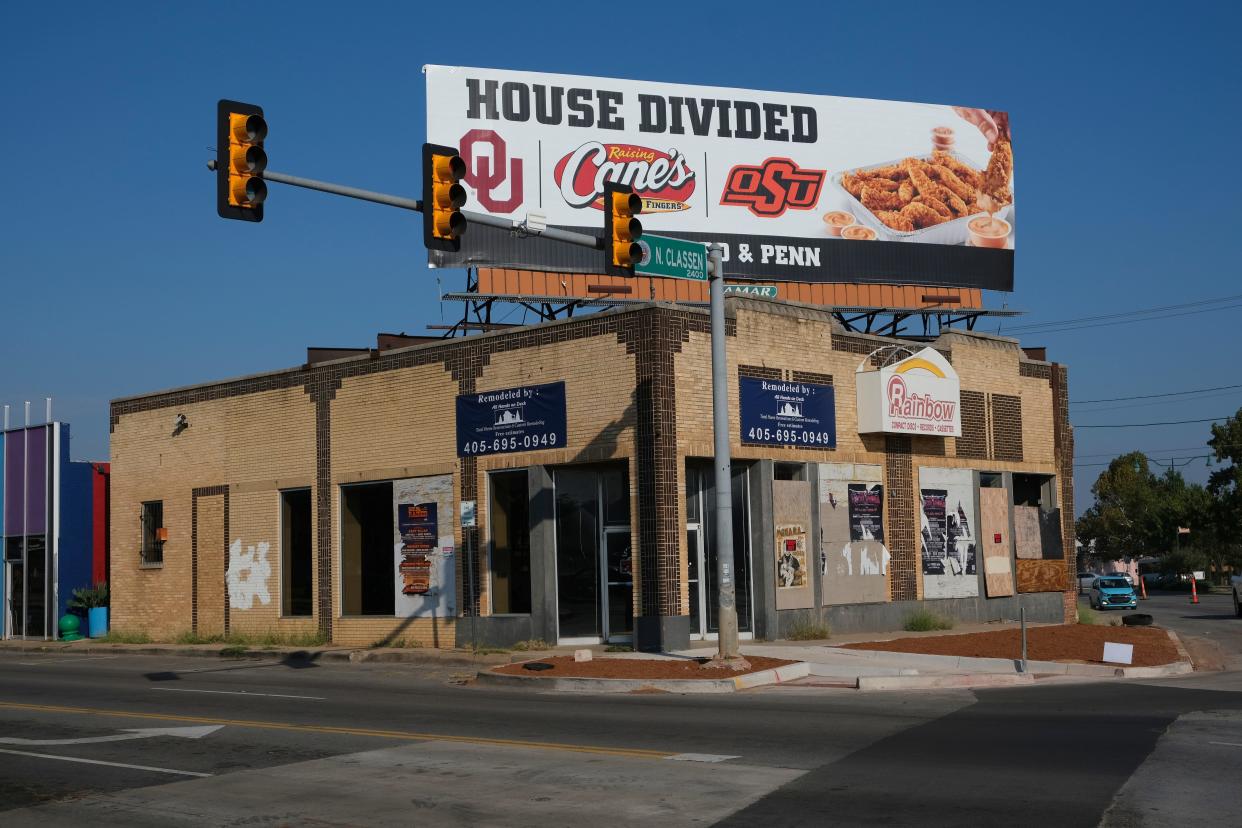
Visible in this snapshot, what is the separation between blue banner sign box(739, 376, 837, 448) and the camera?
90.1 ft

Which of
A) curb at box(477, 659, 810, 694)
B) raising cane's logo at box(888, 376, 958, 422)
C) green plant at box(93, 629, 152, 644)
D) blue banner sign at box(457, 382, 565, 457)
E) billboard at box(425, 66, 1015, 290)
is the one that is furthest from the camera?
green plant at box(93, 629, 152, 644)

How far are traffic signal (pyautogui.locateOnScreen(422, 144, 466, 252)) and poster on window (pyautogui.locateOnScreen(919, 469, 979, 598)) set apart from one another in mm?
18773

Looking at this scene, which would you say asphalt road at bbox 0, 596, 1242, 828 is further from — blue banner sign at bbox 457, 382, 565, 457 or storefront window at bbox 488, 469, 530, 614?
blue banner sign at bbox 457, 382, 565, 457

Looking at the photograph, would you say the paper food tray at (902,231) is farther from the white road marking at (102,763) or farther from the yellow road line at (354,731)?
the white road marking at (102,763)

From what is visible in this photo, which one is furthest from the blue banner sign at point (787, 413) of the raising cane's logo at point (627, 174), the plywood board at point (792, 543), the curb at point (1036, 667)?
the raising cane's logo at point (627, 174)

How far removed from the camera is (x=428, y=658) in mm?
26750

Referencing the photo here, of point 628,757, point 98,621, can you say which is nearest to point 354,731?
point 628,757

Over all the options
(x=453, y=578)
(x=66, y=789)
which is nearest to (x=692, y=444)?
(x=453, y=578)

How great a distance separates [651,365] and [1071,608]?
17.7m

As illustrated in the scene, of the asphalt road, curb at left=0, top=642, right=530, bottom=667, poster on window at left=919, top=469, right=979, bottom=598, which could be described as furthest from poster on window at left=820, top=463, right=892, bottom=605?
the asphalt road

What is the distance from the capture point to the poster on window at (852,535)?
2903 centimetres

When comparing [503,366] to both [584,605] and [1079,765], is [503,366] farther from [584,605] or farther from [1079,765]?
[1079,765]

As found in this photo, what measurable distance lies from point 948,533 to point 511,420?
11.6 metres

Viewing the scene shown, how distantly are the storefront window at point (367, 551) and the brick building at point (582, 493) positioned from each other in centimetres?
5
